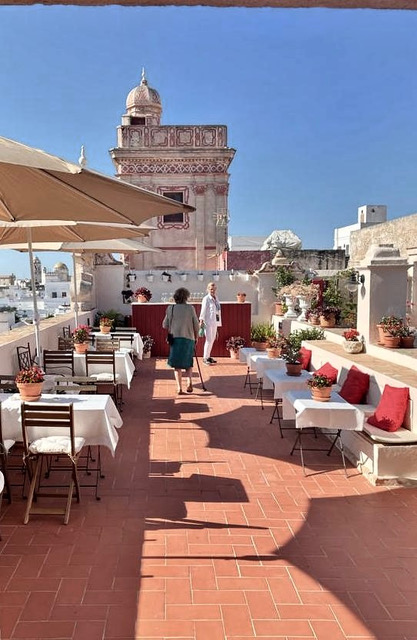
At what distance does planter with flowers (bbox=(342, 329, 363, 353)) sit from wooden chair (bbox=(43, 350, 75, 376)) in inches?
173

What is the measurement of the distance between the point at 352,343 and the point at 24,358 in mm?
5226

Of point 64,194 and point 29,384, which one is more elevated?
point 64,194

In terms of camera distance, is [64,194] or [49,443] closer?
[64,194]

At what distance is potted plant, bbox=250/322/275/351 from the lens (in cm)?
1287

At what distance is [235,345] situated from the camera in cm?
1312

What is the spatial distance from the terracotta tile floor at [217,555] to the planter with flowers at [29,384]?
105 cm

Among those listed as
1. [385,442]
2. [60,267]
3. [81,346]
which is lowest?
[385,442]

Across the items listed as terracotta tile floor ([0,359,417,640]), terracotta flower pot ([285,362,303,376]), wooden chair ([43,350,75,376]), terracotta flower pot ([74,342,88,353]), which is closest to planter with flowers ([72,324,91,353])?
terracotta flower pot ([74,342,88,353])

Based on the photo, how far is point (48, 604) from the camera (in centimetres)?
324

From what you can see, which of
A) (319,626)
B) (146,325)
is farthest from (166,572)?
(146,325)

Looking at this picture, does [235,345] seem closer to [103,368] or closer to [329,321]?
[329,321]

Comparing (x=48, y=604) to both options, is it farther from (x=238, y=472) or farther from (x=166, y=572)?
(x=238, y=472)

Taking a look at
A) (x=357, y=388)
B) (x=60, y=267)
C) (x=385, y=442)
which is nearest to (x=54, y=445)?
(x=385, y=442)

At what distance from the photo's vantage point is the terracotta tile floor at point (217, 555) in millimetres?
3105
